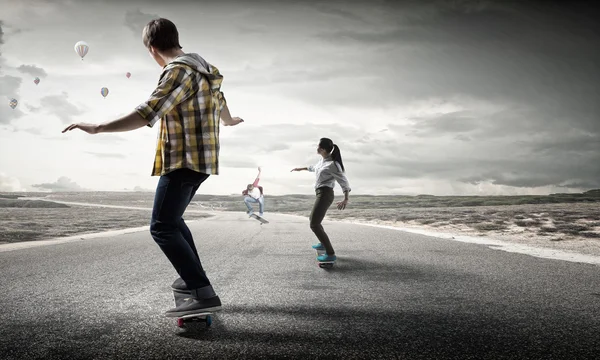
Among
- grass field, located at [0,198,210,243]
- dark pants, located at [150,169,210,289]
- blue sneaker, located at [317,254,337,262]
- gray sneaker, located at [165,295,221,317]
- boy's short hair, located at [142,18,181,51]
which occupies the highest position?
boy's short hair, located at [142,18,181,51]

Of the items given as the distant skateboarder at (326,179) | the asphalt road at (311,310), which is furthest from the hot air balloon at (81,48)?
the distant skateboarder at (326,179)

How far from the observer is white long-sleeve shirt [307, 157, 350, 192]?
6.24 meters

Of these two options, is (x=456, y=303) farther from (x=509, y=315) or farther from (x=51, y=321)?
(x=51, y=321)

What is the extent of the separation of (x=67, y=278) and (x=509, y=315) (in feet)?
16.3

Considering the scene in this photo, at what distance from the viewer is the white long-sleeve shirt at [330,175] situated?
20.5 ft

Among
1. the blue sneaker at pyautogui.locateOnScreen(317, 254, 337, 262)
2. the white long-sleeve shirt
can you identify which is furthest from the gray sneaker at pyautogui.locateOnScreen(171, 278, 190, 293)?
the white long-sleeve shirt

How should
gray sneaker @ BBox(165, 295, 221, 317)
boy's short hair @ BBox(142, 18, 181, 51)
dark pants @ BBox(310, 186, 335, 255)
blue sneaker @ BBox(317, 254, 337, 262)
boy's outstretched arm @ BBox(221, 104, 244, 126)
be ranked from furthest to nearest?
dark pants @ BBox(310, 186, 335, 255)
blue sneaker @ BBox(317, 254, 337, 262)
boy's outstretched arm @ BBox(221, 104, 244, 126)
boy's short hair @ BBox(142, 18, 181, 51)
gray sneaker @ BBox(165, 295, 221, 317)

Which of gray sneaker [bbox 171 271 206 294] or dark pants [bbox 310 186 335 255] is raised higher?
dark pants [bbox 310 186 335 255]

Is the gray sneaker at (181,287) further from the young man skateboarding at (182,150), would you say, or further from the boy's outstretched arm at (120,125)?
the boy's outstretched arm at (120,125)

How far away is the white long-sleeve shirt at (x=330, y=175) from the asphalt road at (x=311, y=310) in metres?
1.32

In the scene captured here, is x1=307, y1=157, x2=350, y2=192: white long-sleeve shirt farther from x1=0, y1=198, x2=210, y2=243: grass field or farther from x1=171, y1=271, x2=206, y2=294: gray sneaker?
x1=0, y1=198, x2=210, y2=243: grass field

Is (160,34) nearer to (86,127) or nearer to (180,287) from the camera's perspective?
(86,127)

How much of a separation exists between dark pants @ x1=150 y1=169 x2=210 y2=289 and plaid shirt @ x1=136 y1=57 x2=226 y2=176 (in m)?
0.09

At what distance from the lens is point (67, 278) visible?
15.8 feet
